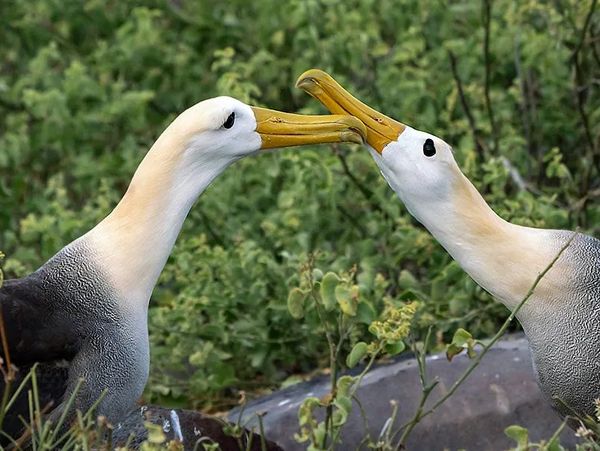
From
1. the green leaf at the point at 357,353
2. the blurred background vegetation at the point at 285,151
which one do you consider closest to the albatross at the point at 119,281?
the green leaf at the point at 357,353

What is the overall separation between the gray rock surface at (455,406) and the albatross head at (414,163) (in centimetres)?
102

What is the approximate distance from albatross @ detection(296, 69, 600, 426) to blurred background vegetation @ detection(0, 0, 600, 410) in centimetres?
60

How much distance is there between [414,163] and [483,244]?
12.8 inches

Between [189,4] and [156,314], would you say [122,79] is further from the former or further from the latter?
[156,314]

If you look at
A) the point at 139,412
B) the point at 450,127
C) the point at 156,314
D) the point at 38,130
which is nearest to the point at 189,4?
the point at 38,130

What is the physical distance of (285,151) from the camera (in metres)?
6.58

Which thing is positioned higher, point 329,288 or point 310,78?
point 310,78

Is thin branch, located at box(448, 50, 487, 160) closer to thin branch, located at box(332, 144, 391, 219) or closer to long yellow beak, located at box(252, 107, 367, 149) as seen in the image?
thin branch, located at box(332, 144, 391, 219)

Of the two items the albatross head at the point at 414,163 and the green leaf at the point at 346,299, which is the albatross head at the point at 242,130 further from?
the green leaf at the point at 346,299

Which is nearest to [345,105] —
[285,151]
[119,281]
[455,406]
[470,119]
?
[119,281]

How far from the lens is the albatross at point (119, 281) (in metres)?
4.48

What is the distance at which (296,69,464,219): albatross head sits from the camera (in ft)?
15.0

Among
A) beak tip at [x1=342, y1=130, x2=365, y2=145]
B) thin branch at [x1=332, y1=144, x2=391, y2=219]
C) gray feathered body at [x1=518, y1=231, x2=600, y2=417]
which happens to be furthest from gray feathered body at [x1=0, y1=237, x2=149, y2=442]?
thin branch at [x1=332, y1=144, x2=391, y2=219]

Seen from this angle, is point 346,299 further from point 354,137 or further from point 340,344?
point 354,137
